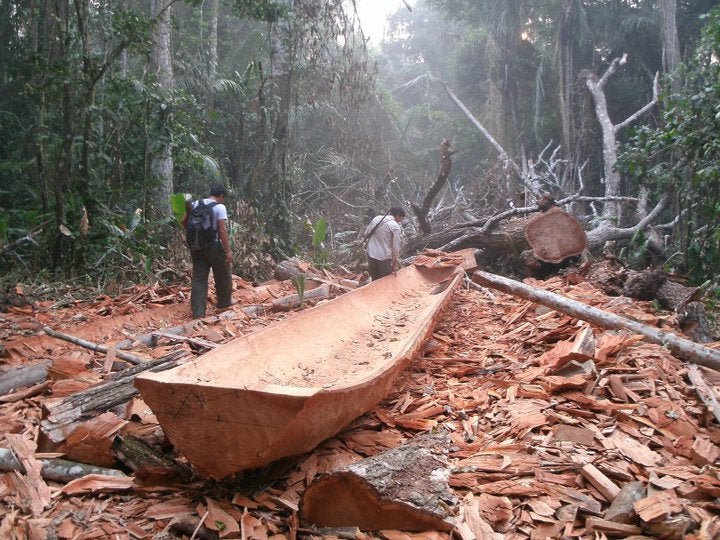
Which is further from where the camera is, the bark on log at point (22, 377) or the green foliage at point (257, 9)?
the green foliage at point (257, 9)

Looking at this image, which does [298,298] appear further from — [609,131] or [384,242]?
[609,131]

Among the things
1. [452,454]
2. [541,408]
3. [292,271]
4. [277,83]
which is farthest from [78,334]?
[277,83]

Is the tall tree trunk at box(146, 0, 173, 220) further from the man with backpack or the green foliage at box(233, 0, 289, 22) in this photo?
the man with backpack

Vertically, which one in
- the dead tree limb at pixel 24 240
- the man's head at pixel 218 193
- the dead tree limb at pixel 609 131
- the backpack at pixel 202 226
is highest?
the dead tree limb at pixel 609 131

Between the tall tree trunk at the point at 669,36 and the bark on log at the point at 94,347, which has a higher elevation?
the tall tree trunk at the point at 669,36

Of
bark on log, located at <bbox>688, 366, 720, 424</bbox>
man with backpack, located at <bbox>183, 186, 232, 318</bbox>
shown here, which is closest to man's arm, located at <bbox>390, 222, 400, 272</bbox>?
man with backpack, located at <bbox>183, 186, 232, 318</bbox>

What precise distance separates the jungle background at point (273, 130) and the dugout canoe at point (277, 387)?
394 cm

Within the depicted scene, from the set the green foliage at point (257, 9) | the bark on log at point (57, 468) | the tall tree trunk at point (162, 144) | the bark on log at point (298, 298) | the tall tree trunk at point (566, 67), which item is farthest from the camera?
the tall tree trunk at point (566, 67)

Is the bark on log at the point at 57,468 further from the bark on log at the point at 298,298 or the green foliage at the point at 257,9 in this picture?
the green foliage at the point at 257,9

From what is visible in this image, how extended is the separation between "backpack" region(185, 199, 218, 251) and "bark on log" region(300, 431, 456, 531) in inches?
158

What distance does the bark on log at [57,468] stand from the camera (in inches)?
87.2

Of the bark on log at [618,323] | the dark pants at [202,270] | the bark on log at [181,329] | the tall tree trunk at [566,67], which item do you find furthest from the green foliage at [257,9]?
the tall tree trunk at [566,67]

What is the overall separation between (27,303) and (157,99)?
3758 millimetres

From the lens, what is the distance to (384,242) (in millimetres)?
7105
